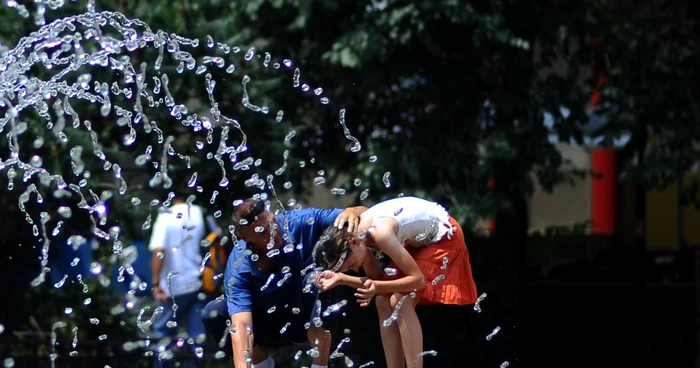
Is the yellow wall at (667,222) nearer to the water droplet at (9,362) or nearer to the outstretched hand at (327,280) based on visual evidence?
the water droplet at (9,362)

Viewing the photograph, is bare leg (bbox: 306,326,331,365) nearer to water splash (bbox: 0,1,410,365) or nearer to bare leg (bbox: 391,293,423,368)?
bare leg (bbox: 391,293,423,368)

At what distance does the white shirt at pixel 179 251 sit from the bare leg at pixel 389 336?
315cm

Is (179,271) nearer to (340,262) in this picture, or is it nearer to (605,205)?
(340,262)

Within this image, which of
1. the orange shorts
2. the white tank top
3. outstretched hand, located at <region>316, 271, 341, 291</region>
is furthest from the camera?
the orange shorts

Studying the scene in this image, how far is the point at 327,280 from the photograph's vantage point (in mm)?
5441

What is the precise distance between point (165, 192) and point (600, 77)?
18.7 ft

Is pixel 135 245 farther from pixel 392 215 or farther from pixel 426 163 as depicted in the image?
pixel 392 215

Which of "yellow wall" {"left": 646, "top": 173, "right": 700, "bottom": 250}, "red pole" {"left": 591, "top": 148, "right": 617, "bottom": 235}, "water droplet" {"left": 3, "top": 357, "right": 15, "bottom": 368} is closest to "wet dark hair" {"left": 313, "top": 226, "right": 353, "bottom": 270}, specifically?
"water droplet" {"left": 3, "top": 357, "right": 15, "bottom": 368}

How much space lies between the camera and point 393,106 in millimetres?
13031

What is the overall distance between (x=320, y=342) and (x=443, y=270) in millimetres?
817

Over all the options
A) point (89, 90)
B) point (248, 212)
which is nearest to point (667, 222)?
point (89, 90)

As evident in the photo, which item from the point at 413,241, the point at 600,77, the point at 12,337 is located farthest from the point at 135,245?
the point at 600,77

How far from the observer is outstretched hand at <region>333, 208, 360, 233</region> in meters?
5.61

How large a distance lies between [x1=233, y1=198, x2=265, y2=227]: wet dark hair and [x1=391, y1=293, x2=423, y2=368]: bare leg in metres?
0.98
